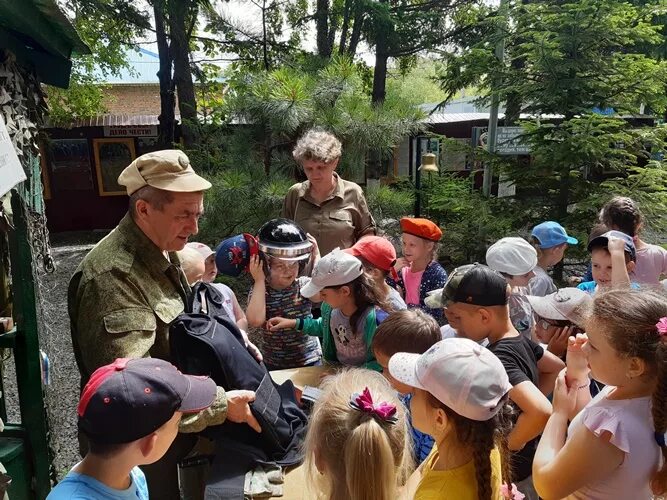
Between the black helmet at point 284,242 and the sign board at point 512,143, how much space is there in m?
3.75

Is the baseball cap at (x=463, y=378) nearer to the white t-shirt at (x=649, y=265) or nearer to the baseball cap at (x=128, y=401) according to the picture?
the baseball cap at (x=128, y=401)

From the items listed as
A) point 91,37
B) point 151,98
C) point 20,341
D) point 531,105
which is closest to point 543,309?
point 20,341

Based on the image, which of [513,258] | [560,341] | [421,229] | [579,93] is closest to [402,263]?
[421,229]

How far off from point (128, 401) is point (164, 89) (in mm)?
8276

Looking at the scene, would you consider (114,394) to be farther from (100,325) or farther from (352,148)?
(352,148)

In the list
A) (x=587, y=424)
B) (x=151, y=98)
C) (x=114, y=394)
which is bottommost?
(x=587, y=424)

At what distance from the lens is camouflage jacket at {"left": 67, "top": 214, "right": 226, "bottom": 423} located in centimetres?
164

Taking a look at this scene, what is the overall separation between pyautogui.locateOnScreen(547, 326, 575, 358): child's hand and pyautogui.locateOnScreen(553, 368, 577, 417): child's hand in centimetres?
62

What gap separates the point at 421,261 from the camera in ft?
10.8

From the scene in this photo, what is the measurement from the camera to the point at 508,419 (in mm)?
1603

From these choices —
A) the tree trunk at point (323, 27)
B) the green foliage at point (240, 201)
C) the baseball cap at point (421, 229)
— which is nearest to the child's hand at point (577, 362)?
the baseball cap at point (421, 229)

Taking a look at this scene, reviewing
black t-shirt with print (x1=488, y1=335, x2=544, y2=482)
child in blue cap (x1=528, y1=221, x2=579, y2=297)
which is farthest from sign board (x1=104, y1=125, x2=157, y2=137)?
black t-shirt with print (x1=488, y1=335, x2=544, y2=482)

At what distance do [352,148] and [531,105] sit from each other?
202cm

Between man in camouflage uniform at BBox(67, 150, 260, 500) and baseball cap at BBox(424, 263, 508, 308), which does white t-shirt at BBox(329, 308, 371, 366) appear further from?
man in camouflage uniform at BBox(67, 150, 260, 500)
